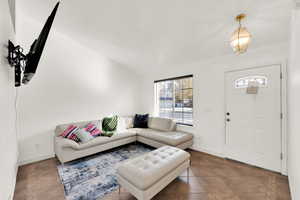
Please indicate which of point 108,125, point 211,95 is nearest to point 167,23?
point 211,95

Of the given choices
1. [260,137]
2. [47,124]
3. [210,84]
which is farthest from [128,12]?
[260,137]

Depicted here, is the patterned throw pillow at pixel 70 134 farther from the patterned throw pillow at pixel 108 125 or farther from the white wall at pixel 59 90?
the patterned throw pillow at pixel 108 125

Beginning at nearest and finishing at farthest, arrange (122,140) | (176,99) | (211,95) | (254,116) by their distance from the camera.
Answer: (254,116) → (211,95) → (122,140) → (176,99)

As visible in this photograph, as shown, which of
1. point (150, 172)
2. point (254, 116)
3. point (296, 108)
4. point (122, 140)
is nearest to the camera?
point (296, 108)

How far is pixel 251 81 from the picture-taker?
7.94 ft

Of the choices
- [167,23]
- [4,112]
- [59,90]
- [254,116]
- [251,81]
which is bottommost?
[254,116]

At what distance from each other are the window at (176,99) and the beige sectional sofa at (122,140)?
482 millimetres

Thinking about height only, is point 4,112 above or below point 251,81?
below

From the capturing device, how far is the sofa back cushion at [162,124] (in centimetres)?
345

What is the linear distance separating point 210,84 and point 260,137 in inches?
56.1

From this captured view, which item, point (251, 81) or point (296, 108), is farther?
point (251, 81)

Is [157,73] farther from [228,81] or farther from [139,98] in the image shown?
[228,81]

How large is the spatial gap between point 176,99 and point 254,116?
1.96 m

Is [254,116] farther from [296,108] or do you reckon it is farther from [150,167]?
[150,167]
